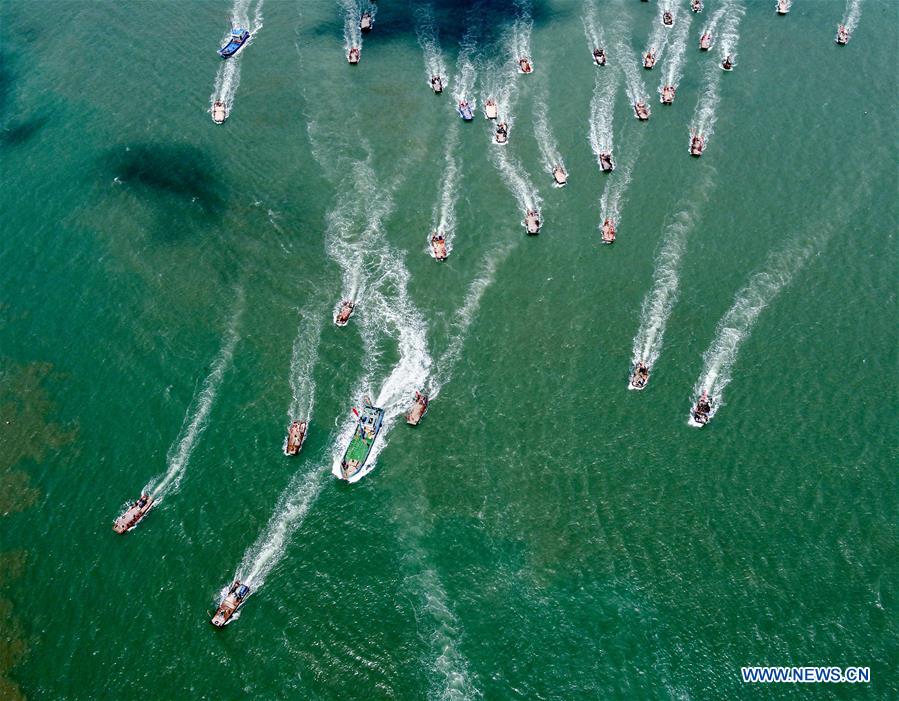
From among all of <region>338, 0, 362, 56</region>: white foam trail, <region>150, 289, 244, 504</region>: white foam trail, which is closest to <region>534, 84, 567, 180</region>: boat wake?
<region>338, 0, 362, 56</region>: white foam trail

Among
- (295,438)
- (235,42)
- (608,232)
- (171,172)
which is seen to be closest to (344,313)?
(295,438)

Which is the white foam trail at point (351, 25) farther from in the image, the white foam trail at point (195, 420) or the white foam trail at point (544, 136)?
the white foam trail at point (195, 420)

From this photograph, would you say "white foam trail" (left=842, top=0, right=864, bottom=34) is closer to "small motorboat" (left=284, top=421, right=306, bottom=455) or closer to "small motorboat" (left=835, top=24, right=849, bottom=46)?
"small motorboat" (left=835, top=24, right=849, bottom=46)

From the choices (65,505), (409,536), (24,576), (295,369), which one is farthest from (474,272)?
(24,576)

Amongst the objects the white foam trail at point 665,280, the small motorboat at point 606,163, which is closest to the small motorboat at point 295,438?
the white foam trail at point 665,280

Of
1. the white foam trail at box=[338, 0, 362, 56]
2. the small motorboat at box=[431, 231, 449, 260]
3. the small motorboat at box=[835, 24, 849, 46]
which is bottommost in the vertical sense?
the small motorboat at box=[431, 231, 449, 260]
